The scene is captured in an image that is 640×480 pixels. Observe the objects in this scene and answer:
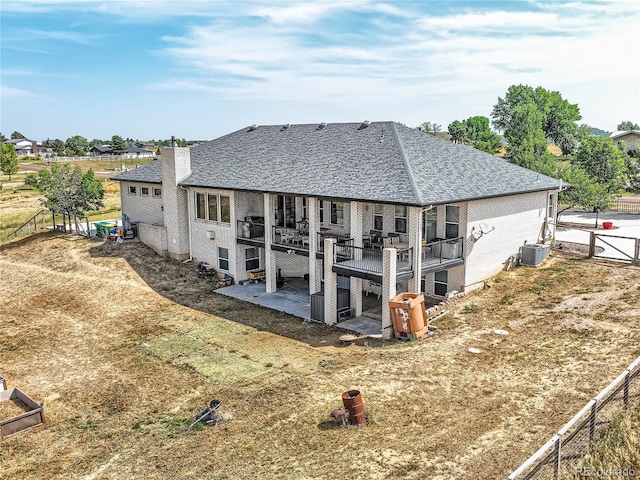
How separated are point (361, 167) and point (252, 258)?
7.77 metres

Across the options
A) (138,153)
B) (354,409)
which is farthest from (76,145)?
(354,409)

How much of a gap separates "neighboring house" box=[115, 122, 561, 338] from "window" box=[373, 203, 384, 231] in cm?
6

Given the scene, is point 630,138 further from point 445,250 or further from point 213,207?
point 213,207

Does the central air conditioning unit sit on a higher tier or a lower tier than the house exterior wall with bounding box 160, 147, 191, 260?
lower

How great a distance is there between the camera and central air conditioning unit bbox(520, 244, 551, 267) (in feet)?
76.5

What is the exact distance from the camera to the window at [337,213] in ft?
78.9

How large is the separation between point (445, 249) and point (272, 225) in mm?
7731

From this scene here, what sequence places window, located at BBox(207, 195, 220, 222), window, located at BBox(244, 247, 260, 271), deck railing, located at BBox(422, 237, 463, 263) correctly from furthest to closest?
1. window, located at BBox(207, 195, 220, 222)
2. window, located at BBox(244, 247, 260, 271)
3. deck railing, located at BBox(422, 237, 463, 263)

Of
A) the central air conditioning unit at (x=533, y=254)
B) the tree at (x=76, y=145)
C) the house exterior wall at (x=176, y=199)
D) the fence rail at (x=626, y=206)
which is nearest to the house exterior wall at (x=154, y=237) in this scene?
the house exterior wall at (x=176, y=199)

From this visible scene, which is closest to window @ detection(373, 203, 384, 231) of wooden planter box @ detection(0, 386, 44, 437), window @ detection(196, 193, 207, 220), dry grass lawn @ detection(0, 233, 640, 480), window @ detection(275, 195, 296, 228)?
window @ detection(275, 195, 296, 228)

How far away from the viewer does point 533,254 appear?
23312 mm

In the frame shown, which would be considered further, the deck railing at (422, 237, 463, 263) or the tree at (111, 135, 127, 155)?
the tree at (111, 135, 127, 155)

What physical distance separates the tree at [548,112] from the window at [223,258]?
2602 inches

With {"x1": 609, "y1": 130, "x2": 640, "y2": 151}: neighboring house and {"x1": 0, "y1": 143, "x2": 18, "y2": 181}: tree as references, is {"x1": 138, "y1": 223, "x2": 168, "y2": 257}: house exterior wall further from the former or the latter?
{"x1": 609, "y1": 130, "x2": 640, "y2": 151}: neighboring house
